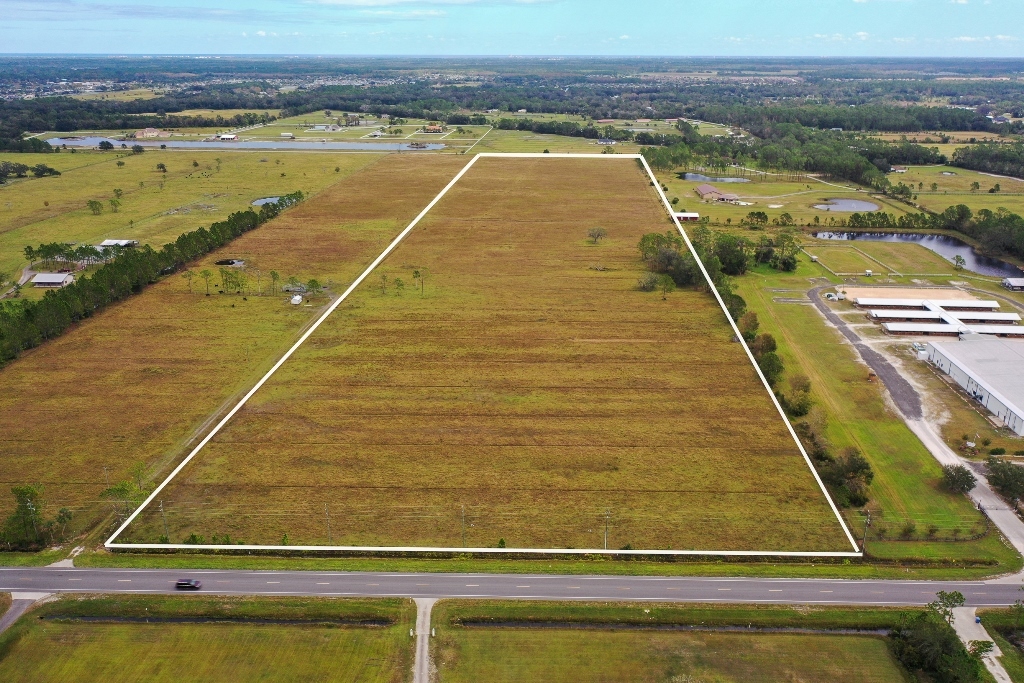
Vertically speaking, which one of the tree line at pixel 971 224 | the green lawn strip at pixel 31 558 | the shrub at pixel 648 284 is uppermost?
the tree line at pixel 971 224

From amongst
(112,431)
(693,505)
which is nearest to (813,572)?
(693,505)

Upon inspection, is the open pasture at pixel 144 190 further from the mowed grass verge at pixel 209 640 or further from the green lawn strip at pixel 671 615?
the green lawn strip at pixel 671 615

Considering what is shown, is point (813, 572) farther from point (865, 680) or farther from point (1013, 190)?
point (1013, 190)

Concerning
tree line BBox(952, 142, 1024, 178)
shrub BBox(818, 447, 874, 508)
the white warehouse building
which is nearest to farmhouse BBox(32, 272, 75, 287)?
shrub BBox(818, 447, 874, 508)

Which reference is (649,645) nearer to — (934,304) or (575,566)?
(575,566)

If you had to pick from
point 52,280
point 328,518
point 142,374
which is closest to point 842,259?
point 328,518

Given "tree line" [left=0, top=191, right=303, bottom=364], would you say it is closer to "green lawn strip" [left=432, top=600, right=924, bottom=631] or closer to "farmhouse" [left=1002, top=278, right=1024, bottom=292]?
"green lawn strip" [left=432, top=600, right=924, bottom=631]

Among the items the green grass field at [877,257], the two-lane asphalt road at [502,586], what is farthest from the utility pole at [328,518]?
the green grass field at [877,257]
